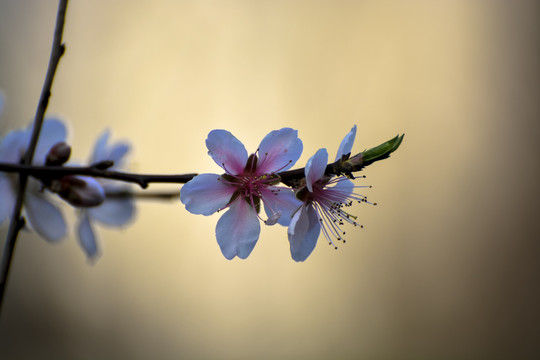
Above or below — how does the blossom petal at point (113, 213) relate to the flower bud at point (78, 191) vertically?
below

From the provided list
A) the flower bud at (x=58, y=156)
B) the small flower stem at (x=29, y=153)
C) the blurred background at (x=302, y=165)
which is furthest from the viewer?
the blurred background at (x=302, y=165)

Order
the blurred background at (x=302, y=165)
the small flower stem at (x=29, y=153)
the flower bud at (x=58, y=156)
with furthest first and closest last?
1. the blurred background at (x=302, y=165)
2. the flower bud at (x=58, y=156)
3. the small flower stem at (x=29, y=153)

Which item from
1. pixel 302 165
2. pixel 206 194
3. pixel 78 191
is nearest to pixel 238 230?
pixel 206 194

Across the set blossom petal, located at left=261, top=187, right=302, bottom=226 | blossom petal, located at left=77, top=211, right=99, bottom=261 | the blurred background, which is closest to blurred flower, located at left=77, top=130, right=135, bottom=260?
blossom petal, located at left=77, top=211, right=99, bottom=261

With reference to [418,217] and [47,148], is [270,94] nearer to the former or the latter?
[418,217]

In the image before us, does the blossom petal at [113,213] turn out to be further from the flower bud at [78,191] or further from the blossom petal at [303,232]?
the blossom petal at [303,232]

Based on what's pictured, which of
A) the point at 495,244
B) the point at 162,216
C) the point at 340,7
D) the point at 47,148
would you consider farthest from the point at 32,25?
the point at 495,244

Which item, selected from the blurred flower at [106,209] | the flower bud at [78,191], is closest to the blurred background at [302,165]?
the blurred flower at [106,209]
